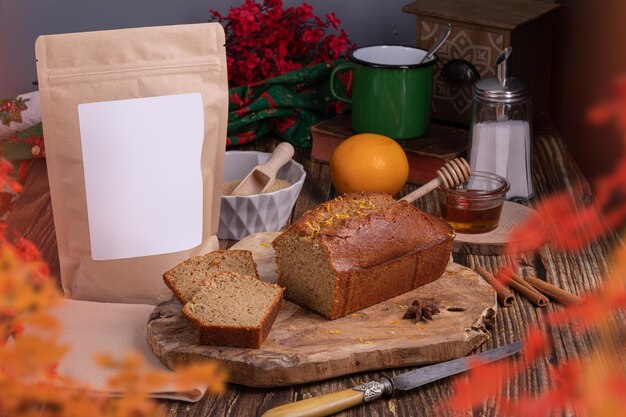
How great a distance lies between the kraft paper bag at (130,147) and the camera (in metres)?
0.98

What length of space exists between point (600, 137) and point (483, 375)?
1088mm

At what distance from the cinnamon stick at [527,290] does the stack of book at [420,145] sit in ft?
1.28

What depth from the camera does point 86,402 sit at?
0.65 ft

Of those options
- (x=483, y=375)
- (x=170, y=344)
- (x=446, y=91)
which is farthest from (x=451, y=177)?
(x=483, y=375)

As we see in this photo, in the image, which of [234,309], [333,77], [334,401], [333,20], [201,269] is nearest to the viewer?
[334,401]

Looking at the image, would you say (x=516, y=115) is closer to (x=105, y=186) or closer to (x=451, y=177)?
(x=451, y=177)

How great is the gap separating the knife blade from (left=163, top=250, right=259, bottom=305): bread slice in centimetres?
25

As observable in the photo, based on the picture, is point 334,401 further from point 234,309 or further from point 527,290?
point 527,290

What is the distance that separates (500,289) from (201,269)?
0.41 m

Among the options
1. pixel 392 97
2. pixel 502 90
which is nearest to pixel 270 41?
pixel 392 97

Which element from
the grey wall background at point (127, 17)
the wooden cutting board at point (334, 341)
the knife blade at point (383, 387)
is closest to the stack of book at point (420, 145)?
the grey wall background at point (127, 17)

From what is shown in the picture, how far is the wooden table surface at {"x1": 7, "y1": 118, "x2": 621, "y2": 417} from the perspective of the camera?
85 cm

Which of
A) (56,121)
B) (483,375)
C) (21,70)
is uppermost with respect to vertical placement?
(483,375)

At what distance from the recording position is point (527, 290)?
110cm
